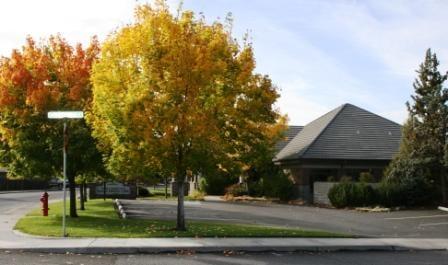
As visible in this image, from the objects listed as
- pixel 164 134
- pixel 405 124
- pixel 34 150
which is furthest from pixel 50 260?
pixel 405 124

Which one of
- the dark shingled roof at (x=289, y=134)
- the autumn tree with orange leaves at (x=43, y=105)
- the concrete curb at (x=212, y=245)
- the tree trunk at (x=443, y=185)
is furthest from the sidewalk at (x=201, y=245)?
the dark shingled roof at (x=289, y=134)

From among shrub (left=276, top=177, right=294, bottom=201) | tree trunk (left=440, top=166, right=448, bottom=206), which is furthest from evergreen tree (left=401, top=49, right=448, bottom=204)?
shrub (left=276, top=177, right=294, bottom=201)

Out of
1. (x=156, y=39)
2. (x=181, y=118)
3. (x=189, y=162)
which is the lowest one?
(x=189, y=162)

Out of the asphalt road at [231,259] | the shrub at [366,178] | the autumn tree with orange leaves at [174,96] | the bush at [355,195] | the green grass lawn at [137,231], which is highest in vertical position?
the autumn tree with orange leaves at [174,96]

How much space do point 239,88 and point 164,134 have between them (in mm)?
2829

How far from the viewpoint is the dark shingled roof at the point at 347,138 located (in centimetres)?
3722

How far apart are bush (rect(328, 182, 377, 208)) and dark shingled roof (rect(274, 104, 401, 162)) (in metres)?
4.24

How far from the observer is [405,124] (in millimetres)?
35031

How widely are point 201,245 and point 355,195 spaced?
1912cm

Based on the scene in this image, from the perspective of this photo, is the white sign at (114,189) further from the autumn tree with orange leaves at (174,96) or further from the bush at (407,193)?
the autumn tree with orange leaves at (174,96)

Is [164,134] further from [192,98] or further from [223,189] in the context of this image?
[223,189]

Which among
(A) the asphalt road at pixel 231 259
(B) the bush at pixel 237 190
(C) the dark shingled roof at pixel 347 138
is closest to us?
(A) the asphalt road at pixel 231 259

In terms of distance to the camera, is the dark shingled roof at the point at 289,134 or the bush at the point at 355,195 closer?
the bush at the point at 355,195

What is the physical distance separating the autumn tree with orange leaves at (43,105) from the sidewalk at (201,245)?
6244 millimetres
